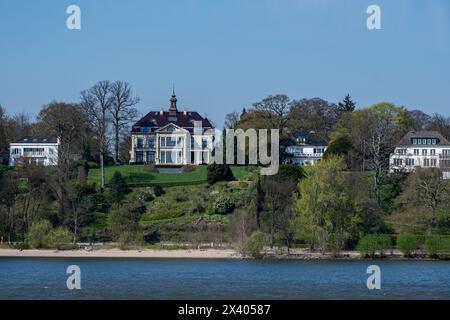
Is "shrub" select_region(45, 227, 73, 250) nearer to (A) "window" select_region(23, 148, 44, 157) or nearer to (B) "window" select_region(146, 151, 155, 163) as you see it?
(A) "window" select_region(23, 148, 44, 157)

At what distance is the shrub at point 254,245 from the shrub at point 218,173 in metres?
20.0

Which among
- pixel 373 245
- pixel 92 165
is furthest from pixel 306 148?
pixel 373 245

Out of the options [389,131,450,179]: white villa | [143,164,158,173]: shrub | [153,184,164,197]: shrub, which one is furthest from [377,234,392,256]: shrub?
[143,164,158,173]: shrub

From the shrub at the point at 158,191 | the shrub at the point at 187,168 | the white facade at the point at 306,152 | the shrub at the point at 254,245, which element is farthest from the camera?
the white facade at the point at 306,152

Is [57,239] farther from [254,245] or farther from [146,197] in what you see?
[146,197]

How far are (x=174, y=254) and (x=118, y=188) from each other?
47.9 feet

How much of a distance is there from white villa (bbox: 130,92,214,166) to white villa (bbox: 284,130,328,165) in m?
8.24

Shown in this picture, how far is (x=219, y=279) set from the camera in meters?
40.2

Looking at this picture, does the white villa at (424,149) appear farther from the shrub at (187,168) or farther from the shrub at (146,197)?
the shrub at (146,197)

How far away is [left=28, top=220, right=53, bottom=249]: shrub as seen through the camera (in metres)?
55.1

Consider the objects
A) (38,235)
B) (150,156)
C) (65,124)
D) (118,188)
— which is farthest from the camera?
(150,156)

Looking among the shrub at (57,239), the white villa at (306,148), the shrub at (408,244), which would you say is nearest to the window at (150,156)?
the white villa at (306,148)

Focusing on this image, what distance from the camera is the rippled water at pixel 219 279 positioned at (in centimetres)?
3453
